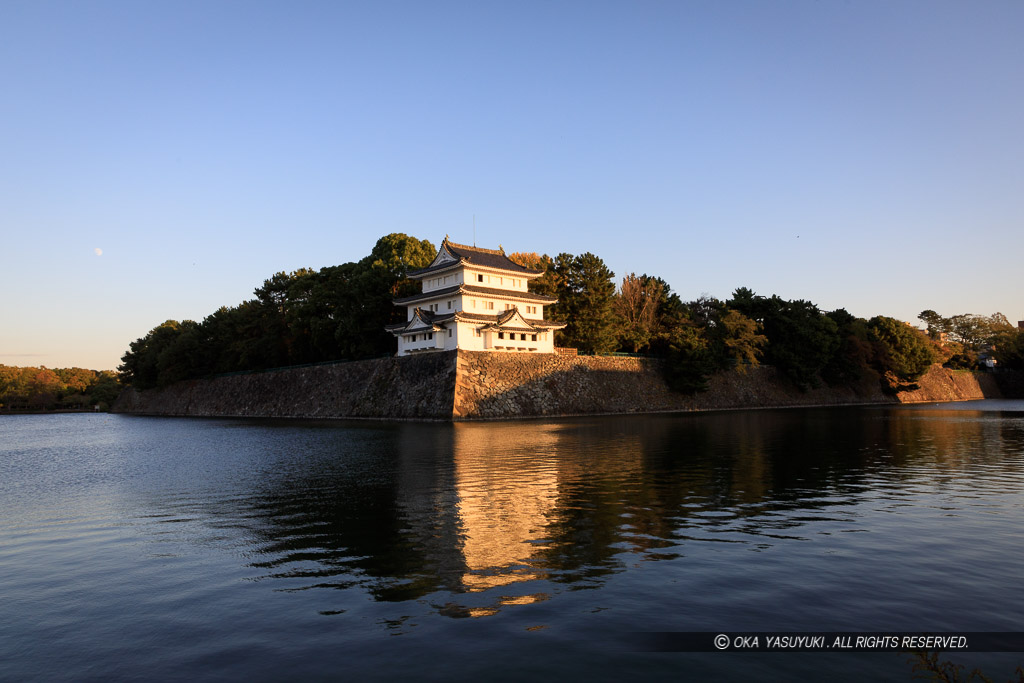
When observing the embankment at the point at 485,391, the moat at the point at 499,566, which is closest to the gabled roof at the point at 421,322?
the embankment at the point at 485,391

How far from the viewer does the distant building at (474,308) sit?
51250 millimetres

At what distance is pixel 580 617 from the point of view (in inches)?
275

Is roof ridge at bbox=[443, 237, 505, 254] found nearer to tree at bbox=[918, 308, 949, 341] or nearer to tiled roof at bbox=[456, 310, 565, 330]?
tiled roof at bbox=[456, 310, 565, 330]

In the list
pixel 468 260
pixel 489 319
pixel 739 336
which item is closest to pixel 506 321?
pixel 489 319

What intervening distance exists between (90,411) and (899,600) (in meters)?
132

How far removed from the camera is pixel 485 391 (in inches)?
1877

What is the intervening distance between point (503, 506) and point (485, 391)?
34334 millimetres

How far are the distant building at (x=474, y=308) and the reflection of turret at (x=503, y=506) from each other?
25.3m

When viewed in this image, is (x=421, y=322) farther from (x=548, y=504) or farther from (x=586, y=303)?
(x=548, y=504)

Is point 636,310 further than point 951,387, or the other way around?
point 951,387

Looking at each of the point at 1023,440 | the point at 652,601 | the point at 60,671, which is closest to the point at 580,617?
the point at 652,601

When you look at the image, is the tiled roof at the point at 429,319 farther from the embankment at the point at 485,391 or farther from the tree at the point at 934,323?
the tree at the point at 934,323

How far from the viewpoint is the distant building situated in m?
51.2

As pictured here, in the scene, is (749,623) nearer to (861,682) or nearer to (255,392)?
(861,682)
